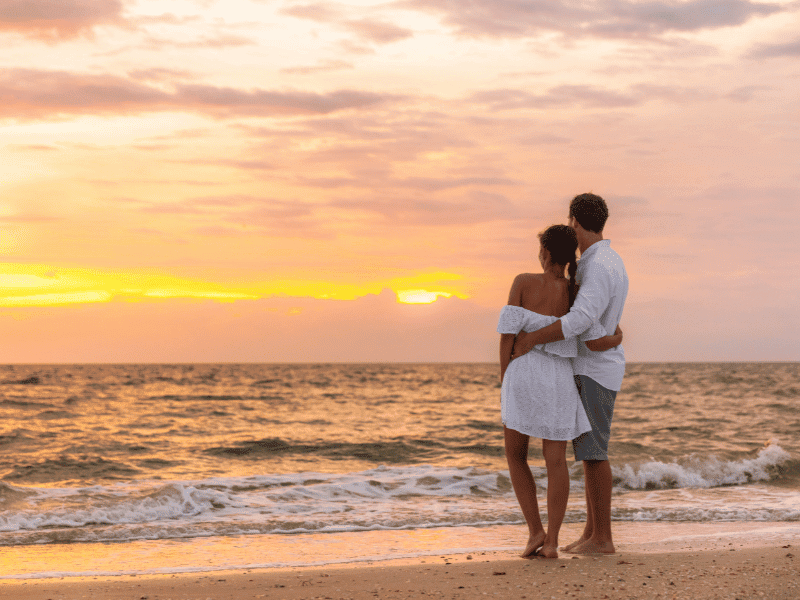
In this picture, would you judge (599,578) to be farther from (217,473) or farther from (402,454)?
(402,454)

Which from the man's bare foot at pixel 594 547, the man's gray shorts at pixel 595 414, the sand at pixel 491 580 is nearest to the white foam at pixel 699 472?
the sand at pixel 491 580

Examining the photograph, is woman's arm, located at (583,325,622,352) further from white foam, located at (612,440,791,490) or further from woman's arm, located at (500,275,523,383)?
white foam, located at (612,440,791,490)

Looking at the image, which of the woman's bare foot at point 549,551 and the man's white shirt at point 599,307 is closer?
the man's white shirt at point 599,307

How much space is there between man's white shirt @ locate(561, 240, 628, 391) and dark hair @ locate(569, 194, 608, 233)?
11cm

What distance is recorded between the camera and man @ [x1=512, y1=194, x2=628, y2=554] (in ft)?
13.3

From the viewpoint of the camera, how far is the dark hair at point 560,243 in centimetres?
414

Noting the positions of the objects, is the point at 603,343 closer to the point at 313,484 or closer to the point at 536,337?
the point at 536,337

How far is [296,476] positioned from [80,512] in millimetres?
3047

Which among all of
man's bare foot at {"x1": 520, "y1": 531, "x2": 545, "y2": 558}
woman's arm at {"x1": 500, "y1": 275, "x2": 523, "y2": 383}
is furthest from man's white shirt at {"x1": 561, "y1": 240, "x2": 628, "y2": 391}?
man's bare foot at {"x1": 520, "y1": 531, "x2": 545, "y2": 558}

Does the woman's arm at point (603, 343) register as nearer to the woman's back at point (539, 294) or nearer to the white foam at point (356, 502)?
the woman's back at point (539, 294)

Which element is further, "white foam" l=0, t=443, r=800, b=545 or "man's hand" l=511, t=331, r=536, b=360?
"white foam" l=0, t=443, r=800, b=545

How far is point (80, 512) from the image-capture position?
7.19 m

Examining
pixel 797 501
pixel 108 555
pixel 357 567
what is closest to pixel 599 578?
pixel 357 567

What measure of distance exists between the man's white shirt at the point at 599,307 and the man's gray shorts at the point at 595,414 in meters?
0.04
